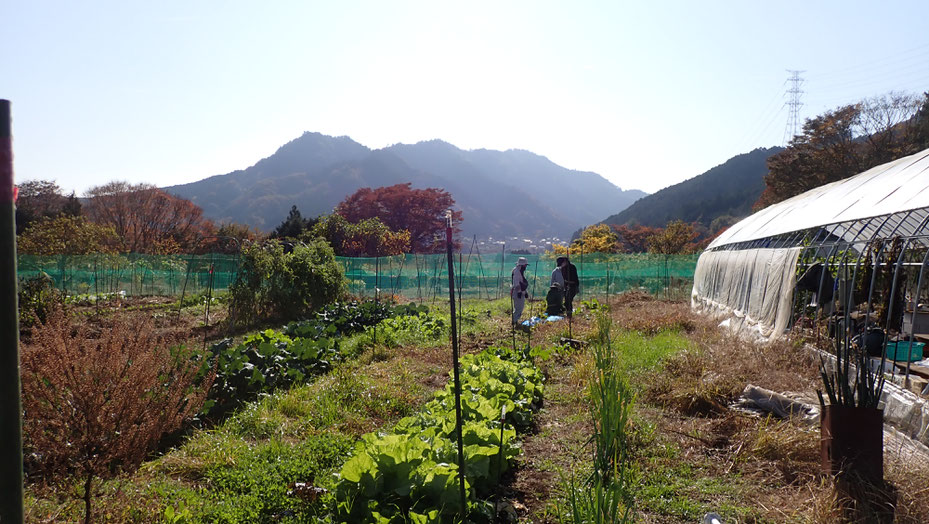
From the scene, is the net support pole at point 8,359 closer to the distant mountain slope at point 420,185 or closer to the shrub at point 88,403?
the shrub at point 88,403

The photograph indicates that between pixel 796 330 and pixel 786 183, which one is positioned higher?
pixel 786 183

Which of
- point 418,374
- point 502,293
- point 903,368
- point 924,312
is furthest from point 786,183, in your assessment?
point 418,374

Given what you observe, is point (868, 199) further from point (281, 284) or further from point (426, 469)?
point (281, 284)

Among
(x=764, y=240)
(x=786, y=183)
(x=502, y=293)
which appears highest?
(x=786, y=183)

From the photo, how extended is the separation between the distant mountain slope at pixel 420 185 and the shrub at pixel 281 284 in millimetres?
80117

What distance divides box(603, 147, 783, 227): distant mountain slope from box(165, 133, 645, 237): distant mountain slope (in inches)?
2570

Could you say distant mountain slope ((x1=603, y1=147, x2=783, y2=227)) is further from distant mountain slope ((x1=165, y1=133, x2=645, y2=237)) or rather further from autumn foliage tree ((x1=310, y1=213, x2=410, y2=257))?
distant mountain slope ((x1=165, y1=133, x2=645, y2=237))

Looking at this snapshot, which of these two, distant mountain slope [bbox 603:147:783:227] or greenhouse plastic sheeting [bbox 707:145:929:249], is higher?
distant mountain slope [bbox 603:147:783:227]

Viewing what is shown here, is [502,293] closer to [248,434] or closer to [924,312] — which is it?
[924,312]

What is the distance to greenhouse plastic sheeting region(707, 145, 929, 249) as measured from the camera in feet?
19.3

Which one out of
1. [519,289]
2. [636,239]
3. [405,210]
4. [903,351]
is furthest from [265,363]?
[636,239]

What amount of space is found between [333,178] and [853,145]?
108409mm

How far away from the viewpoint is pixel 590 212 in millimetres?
150125

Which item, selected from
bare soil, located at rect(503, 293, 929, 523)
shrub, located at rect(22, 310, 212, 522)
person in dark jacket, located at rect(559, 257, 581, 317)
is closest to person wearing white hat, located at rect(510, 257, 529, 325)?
person in dark jacket, located at rect(559, 257, 581, 317)
